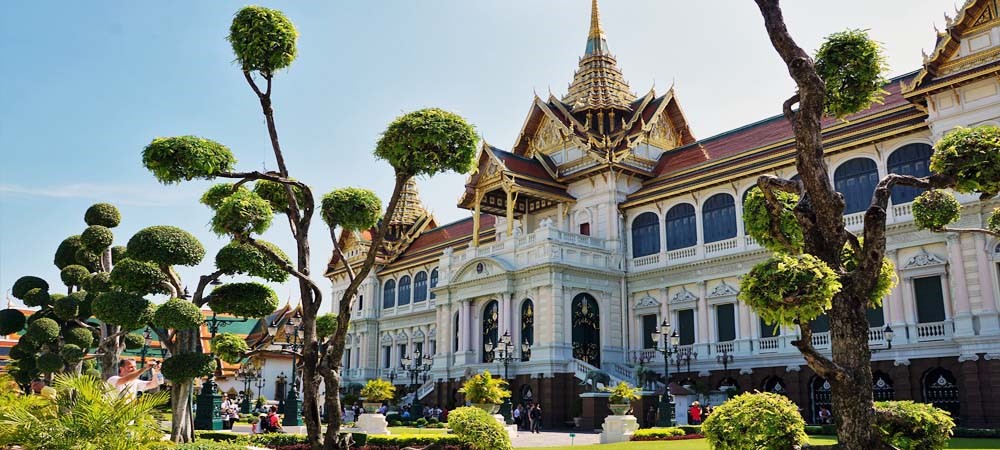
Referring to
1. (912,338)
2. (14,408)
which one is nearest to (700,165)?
(912,338)

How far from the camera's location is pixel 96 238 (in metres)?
32.9

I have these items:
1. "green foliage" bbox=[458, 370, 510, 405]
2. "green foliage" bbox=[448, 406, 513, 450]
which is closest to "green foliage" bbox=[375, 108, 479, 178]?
"green foliage" bbox=[448, 406, 513, 450]

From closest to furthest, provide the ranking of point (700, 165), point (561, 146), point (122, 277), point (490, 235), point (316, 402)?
1. point (316, 402)
2. point (122, 277)
3. point (700, 165)
4. point (561, 146)
5. point (490, 235)

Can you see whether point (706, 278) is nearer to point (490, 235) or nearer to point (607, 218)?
point (607, 218)

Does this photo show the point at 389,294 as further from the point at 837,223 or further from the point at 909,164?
the point at 837,223

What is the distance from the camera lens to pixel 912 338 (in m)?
27.2

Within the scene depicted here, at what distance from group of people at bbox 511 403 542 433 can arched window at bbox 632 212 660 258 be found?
8.72 meters

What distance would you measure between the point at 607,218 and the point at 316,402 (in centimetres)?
2719

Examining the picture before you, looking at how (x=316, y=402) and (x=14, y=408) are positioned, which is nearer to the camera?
(x=14, y=408)

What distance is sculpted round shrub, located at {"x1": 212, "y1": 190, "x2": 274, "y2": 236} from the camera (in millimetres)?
13633

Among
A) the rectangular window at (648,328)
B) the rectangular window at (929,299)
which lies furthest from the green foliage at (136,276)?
the rectangular window at (929,299)

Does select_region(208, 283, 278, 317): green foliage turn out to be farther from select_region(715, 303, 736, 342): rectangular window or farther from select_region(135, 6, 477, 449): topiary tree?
select_region(715, 303, 736, 342): rectangular window

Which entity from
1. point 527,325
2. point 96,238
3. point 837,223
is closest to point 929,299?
point 527,325

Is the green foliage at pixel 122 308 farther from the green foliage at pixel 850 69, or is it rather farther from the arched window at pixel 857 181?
the arched window at pixel 857 181
